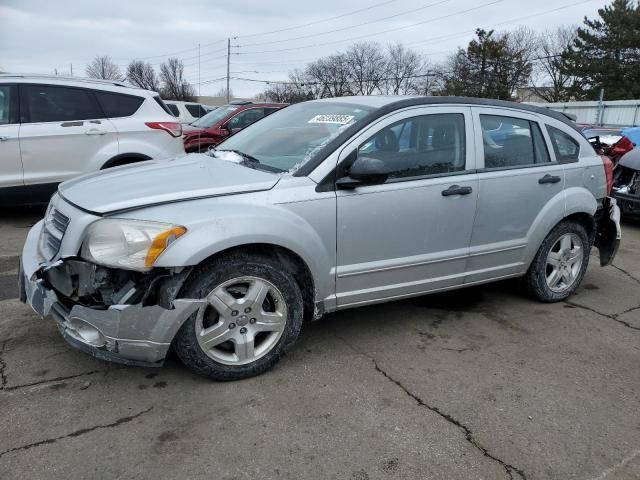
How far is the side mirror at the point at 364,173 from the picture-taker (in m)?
3.22

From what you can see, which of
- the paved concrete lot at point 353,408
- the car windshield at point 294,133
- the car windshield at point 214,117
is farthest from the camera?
the car windshield at point 214,117

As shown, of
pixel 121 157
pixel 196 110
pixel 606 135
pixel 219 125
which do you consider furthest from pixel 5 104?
pixel 196 110

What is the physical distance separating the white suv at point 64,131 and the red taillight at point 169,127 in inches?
0.5

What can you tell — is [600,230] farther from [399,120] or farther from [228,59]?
[228,59]

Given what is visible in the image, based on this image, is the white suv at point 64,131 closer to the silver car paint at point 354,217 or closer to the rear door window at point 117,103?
the rear door window at point 117,103

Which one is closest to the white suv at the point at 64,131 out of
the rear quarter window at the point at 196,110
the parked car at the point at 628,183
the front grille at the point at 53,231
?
the front grille at the point at 53,231

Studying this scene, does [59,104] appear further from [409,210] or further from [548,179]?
[548,179]

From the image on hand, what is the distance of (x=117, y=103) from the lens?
22.8ft

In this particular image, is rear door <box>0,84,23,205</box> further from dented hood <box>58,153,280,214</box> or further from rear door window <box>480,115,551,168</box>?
rear door window <box>480,115,551,168</box>

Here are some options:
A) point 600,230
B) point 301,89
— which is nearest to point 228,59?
point 301,89

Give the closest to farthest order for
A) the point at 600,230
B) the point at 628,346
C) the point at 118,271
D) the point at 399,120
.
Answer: the point at 118,271 < the point at 399,120 < the point at 628,346 < the point at 600,230

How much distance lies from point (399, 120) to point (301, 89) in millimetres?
61647

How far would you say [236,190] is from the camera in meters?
3.05

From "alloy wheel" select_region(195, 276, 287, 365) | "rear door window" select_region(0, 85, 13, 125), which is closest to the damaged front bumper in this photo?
"alloy wheel" select_region(195, 276, 287, 365)
